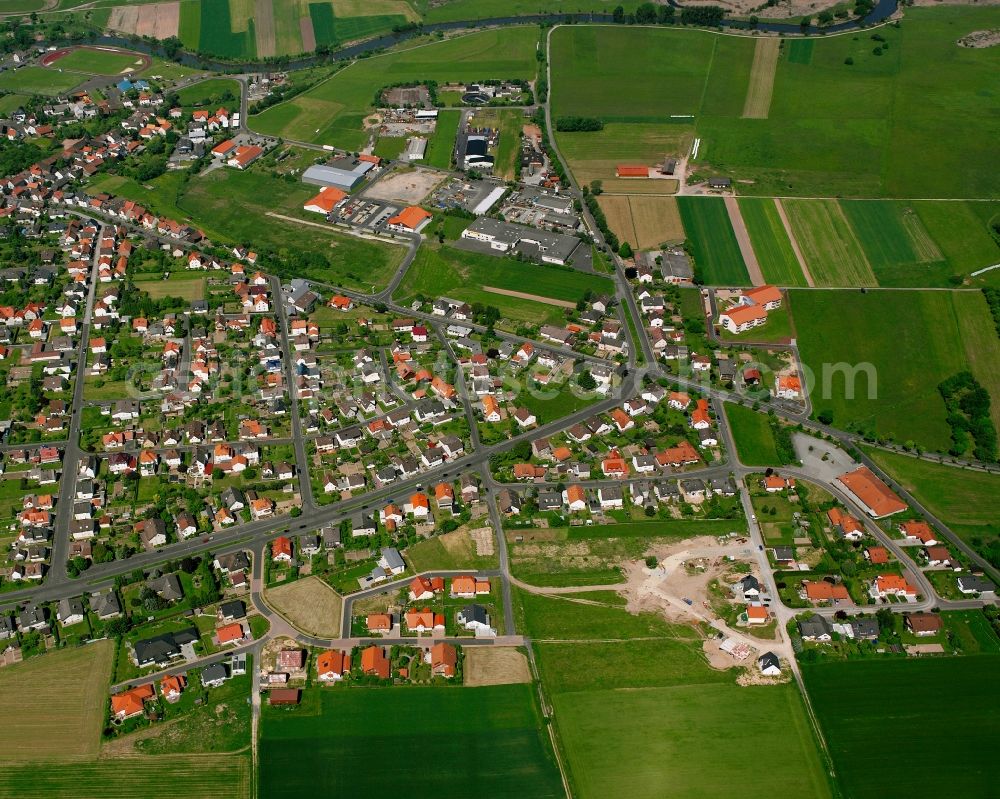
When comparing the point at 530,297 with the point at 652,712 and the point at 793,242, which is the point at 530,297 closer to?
the point at 793,242

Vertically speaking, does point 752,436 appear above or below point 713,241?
below

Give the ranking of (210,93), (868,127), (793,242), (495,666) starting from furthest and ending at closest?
1. (210,93)
2. (868,127)
3. (793,242)
4. (495,666)

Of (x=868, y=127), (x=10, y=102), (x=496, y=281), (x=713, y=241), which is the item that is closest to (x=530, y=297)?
(x=496, y=281)

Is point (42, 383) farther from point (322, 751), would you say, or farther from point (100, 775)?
point (322, 751)

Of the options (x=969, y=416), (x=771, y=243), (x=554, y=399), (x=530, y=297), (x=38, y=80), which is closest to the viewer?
(x=969, y=416)

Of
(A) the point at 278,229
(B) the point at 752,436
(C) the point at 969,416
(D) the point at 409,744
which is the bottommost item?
(D) the point at 409,744

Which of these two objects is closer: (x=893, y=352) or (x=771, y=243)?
(x=893, y=352)
